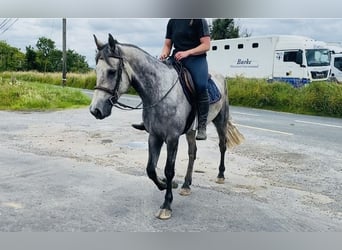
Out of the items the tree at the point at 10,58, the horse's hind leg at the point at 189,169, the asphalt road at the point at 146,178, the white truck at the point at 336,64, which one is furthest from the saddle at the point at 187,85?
the white truck at the point at 336,64

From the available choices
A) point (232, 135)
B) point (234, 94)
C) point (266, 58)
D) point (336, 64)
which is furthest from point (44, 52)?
point (336, 64)

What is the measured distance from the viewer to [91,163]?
3.01 meters

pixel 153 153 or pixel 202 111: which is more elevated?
pixel 202 111

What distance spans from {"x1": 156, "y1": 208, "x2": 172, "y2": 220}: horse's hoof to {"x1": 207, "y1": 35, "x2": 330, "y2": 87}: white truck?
120 cm

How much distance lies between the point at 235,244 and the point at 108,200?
0.90 m

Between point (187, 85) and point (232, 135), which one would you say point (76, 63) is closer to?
point (187, 85)

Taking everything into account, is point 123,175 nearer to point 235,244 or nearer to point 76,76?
point 76,76

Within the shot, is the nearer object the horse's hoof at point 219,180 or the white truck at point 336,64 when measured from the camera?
the horse's hoof at point 219,180

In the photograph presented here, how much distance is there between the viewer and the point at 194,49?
2160 millimetres

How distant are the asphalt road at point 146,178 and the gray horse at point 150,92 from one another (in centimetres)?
31

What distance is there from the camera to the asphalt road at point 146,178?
223 cm

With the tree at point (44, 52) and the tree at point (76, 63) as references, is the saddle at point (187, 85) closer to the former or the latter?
the tree at point (76, 63)

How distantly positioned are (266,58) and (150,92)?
305 centimetres

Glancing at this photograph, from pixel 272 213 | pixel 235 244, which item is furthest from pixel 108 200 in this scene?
pixel 272 213
